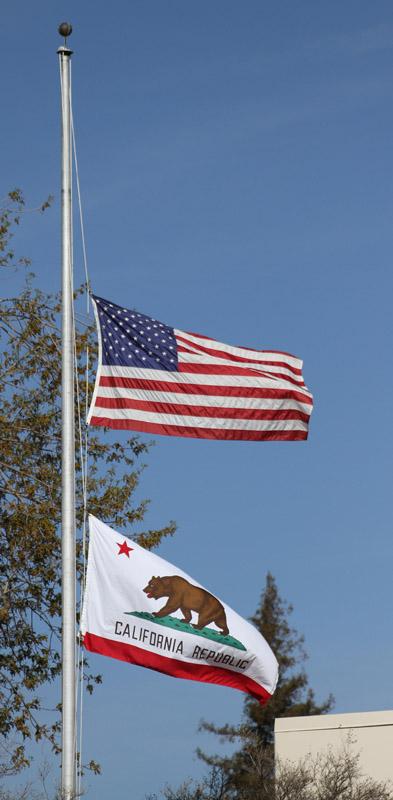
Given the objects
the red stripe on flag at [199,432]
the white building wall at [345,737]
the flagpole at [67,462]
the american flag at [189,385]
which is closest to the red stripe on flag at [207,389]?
the american flag at [189,385]

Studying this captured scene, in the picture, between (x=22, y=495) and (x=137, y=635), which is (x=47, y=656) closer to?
Answer: (x=22, y=495)

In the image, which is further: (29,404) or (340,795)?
(340,795)

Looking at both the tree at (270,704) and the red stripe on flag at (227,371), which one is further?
the tree at (270,704)

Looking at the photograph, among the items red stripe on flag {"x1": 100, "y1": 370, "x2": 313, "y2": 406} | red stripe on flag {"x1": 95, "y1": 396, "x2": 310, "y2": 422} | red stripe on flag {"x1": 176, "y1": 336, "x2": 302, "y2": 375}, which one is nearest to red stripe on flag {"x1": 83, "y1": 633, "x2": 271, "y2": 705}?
red stripe on flag {"x1": 95, "y1": 396, "x2": 310, "y2": 422}

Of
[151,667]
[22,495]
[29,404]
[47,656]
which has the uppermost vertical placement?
[29,404]

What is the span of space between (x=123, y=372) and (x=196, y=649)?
2896 mm

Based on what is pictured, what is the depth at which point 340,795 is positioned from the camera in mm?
24109

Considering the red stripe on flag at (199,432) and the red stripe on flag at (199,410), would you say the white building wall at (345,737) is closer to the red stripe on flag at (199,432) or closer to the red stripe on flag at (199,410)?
the red stripe on flag at (199,432)

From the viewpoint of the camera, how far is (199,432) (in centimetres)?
1445

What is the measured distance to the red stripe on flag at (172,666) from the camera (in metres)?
12.9

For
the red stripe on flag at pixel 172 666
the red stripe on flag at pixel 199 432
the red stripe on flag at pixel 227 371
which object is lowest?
the red stripe on flag at pixel 172 666

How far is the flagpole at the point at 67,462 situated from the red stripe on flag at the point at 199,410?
1.77ft

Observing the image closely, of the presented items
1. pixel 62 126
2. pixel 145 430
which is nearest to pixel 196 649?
pixel 145 430

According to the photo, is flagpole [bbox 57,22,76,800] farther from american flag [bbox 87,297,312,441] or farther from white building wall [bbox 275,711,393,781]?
white building wall [bbox 275,711,393,781]
